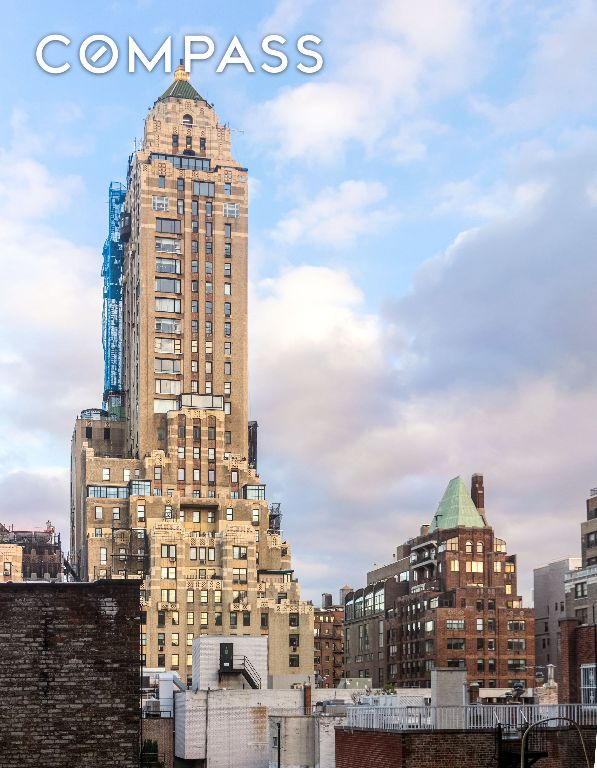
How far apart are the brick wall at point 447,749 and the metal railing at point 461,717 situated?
0.43 m

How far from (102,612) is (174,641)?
148997 millimetres

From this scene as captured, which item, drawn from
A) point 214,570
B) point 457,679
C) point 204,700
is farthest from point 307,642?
point 457,679

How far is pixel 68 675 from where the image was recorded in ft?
142

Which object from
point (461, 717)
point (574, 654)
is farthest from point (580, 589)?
point (461, 717)

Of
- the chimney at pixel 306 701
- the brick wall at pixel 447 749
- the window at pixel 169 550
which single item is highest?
the window at pixel 169 550

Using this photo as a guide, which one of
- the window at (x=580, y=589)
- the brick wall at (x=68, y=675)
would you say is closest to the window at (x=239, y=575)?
the window at (x=580, y=589)

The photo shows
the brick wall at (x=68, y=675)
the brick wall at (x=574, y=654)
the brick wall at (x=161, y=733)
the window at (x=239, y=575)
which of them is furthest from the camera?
the window at (x=239, y=575)

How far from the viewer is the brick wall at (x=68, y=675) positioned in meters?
43.0

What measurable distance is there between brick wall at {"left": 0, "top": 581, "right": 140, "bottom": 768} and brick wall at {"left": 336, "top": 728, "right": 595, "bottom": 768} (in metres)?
9.18

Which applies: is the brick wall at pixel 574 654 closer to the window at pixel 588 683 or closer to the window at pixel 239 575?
the window at pixel 588 683

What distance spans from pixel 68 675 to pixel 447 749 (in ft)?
44.5

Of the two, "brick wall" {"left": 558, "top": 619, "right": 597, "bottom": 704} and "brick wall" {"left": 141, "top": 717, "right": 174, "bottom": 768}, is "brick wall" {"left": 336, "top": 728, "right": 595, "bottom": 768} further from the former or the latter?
"brick wall" {"left": 141, "top": 717, "right": 174, "bottom": 768}

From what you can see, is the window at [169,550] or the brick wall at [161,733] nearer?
the brick wall at [161,733]

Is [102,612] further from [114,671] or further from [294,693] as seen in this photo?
[294,693]
